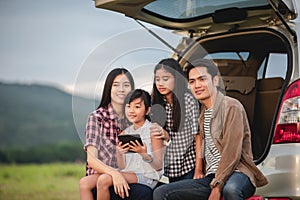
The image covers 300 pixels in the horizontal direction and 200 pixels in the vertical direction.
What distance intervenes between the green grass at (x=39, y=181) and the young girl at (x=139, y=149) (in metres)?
0.80

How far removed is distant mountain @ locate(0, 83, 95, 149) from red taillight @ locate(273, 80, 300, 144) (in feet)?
3.90

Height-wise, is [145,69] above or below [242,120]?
above

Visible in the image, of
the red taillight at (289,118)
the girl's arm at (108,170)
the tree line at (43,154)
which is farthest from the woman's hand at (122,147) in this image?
the red taillight at (289,118)

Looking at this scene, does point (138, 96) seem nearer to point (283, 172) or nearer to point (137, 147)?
point (137, 147)

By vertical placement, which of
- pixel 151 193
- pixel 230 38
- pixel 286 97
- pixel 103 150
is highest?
pixel 230 38

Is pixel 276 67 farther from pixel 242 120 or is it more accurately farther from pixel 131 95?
pixel 131 95

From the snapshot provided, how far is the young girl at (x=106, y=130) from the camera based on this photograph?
389 centimetres

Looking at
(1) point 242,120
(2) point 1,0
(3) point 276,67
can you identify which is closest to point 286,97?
(1) point 242,120

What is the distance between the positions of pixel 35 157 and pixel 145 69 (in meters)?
1.19

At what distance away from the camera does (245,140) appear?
3.90m

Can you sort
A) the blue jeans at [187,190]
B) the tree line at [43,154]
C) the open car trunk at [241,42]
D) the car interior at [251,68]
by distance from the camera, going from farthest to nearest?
the car interior at [251,68]
the tree line at [43,154]
the open car trunk at [241,42]
the blue jeans at [187,190]

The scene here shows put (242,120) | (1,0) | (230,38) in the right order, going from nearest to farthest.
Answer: (242,120)
(1,0)
(230,38)

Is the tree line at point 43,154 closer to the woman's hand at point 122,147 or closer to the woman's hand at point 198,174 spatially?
the woman's hand at point 122,147

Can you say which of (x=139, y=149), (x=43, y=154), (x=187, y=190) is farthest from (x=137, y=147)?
(x=43, y=154)
